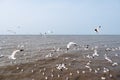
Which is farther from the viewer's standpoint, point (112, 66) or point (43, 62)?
point (43, 62)

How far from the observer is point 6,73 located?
22156 millimetres

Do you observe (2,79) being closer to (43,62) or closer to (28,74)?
A: (28,74)

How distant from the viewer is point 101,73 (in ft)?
68.7

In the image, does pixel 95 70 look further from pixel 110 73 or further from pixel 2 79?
pixel 2 79

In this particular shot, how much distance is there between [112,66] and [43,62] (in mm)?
6735

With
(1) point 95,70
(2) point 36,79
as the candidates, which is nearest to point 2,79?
(2) point 36,79

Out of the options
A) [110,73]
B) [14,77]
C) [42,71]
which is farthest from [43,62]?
[110,73]

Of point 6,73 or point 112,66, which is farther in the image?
point 112,66

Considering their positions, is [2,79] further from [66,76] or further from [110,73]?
[110,73]

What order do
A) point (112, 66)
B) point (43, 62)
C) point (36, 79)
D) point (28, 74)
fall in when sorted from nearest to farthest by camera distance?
point (36, 79), point (28, 74), point (112, 66), point (43, 62)

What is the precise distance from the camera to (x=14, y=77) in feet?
67.6

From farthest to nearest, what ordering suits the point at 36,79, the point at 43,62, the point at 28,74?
the point at 43,62
the point at 28,74
the point at 36,79

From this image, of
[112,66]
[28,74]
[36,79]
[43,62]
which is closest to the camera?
[36,79]

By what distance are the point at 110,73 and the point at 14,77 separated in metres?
7.44
